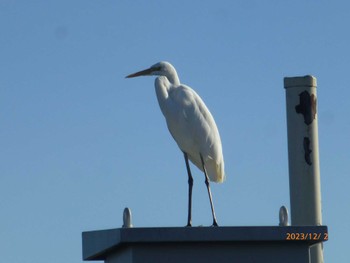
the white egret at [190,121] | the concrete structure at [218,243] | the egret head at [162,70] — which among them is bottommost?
the concrete structure at [218,243]

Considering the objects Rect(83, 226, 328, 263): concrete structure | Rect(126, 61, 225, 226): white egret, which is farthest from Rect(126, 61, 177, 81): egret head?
Rect(83, 226, 328, 263): concrete structure

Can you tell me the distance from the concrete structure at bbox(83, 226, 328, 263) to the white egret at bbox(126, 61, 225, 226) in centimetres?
409

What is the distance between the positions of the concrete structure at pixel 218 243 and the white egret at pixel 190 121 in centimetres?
409

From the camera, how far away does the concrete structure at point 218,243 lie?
14.1m

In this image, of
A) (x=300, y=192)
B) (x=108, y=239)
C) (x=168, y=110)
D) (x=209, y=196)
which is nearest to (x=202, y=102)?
(x=168, y=110)

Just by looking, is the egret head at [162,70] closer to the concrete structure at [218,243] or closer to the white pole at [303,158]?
the white pole at [303,158]

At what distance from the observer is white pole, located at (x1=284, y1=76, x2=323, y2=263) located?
20.6m

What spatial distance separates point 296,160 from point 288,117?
76 centimetres

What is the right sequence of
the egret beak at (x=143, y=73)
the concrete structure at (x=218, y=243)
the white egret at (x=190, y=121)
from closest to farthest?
the concrete structure at (x=218, y=243) < the white egret at (x=190, y=121) < the egret beak at (x=143, y=73)

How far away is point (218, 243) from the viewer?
14258 millimetres

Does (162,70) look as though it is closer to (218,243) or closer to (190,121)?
(190,121)

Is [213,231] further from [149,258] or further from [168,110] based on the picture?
[168,110]

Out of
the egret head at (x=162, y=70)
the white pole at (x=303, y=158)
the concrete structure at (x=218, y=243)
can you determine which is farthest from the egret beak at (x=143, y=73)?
the concrete structure at (x=218, y=243)

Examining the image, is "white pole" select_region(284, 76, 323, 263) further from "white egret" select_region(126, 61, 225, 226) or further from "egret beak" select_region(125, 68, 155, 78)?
"egret beak" select_region(125, 68, 155, 78)
